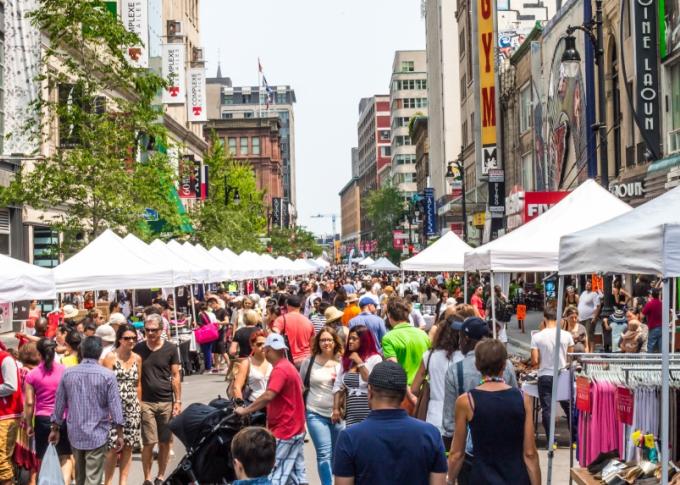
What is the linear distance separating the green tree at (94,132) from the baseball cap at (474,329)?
747 inches

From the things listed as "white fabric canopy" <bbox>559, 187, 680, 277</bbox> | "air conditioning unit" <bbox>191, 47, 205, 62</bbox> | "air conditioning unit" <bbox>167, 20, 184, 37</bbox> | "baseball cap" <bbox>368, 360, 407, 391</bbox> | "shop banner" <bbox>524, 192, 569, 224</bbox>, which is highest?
"air conditioning unit" <bbox>191, 47, 205, 62</bbox>

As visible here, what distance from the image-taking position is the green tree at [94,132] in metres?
26.2

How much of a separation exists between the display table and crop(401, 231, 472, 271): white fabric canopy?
20.1m

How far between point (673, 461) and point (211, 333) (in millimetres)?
15986

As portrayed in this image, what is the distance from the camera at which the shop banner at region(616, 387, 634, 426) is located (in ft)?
28.3

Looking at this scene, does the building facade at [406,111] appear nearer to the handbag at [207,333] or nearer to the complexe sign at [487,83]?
the complexe sign at [487,83]

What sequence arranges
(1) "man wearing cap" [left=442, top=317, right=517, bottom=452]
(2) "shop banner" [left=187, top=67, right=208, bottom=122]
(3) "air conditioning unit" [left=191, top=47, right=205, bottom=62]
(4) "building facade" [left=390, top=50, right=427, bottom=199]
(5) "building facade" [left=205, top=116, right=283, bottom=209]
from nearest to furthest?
(1) "man wearing cap" [left=442, top=317, right=517, bottom=452]
(2) "shop banner" [left=187, top=67, right=208, bottom=122]
(3) "air conditioning unit" [left=191, top=47, right=205, bottom=62]
(5) "building facade" [left=205, top=116, right=283, bottom=209]
(4) "building facade" [left=390, top=50, right=427, bottom=199]

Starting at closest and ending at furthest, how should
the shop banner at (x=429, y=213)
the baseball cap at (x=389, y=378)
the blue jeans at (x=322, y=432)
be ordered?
the baseball cap at (x=389, y=378) → the blue jeans at (x=322, y=432) → the shop banner at (x=429, y=213)

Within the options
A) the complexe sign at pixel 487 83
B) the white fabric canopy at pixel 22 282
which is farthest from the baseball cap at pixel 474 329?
the complexe sign at pixel 487 83

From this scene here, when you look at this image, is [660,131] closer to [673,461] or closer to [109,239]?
[109,239]

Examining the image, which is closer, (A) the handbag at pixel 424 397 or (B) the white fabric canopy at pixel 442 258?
(A) the handbag at pixel 424 397

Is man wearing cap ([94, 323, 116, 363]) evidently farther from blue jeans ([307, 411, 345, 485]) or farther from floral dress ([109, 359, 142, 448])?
blue jeans ([307, 411, 345, 485])

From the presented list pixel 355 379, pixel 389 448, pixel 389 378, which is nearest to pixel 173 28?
pixel 355 379

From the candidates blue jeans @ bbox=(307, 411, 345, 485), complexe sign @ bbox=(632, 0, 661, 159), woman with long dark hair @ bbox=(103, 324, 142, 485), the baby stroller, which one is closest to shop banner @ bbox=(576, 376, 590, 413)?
blue jeans @ bbox=(307, 411, 345, 485)
